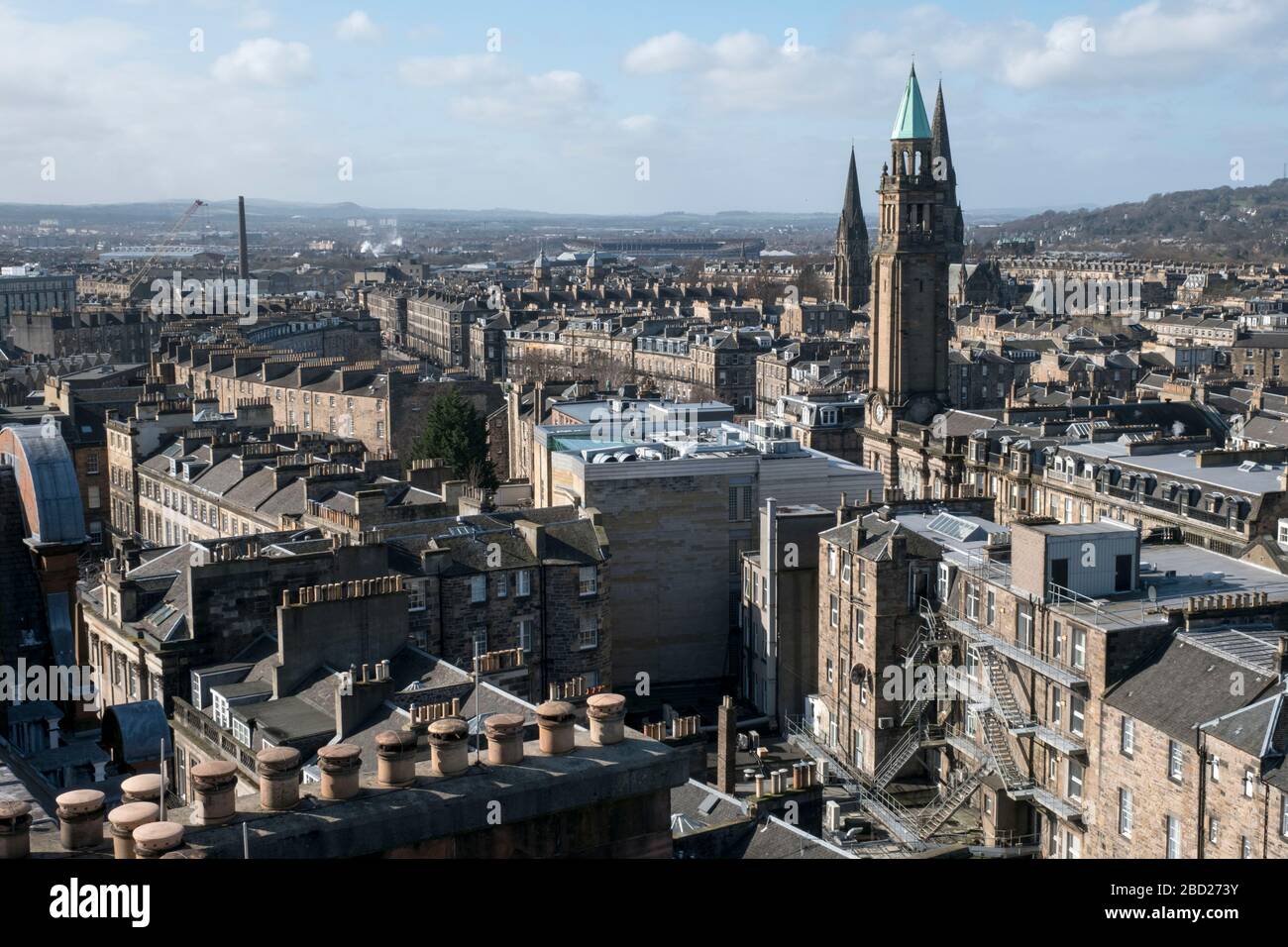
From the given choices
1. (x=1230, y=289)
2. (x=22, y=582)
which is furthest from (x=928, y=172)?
(x=1230, y=289)

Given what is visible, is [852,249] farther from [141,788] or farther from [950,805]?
[141,788]

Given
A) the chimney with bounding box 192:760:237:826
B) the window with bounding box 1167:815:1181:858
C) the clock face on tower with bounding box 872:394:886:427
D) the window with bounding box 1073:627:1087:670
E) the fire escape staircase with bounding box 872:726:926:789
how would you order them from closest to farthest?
1. the chimney with bounding box 192:760:237:826
2. the window with bounding box 1167:815:1181:858
3. the window with bounding box 1073:627:1087:670
4. the fire escape staircase with bounding box 872:726:926:789
5. the clock face on tower with bounding box 872:394:886:427

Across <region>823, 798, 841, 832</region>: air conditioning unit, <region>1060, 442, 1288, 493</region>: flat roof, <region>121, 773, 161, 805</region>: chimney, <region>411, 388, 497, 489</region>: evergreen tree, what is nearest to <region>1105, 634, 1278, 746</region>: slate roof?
<region>823, 798, 841, 832</region>: air conditioning unit

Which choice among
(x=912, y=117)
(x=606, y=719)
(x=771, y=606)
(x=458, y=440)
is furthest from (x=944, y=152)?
(x=606, y=719)

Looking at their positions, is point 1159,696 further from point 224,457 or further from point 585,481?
point 224,457

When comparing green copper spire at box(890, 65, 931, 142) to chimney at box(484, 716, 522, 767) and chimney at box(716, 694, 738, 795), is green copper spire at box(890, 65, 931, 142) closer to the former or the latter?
chimney at box(716, 694, 738, 795)

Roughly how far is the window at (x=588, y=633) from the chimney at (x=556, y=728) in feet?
93.7

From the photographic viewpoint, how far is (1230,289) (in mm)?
196625

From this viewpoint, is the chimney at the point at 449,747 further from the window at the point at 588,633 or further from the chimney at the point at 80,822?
the window at the point at 588,633

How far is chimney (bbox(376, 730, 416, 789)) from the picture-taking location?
11805 mm

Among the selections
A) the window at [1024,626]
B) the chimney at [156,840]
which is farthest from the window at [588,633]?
the chimney at [156,840]

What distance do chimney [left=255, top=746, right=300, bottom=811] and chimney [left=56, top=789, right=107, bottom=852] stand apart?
118 cm

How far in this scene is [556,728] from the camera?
1250cm

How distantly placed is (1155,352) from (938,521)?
8021 cm
